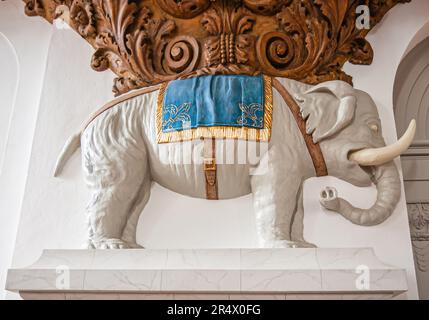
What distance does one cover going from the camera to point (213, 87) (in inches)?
97.7

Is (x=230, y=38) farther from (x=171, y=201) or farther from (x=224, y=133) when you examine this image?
(x=171, y=201)

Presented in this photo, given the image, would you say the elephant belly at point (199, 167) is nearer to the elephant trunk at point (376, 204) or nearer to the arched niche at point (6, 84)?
the elephant trunk at point (376, 204)

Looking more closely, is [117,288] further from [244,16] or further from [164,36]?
[244,16]

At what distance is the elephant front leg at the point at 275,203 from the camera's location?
2264mm

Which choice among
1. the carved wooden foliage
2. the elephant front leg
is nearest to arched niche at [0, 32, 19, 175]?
the carved wooden foliage

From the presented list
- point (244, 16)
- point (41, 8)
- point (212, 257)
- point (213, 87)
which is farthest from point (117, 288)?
point (41, 8)

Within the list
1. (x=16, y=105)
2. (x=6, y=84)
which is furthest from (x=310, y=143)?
(x=6, y=84)

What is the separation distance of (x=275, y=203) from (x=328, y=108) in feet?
1.65

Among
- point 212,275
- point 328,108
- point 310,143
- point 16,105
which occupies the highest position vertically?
point 16,105

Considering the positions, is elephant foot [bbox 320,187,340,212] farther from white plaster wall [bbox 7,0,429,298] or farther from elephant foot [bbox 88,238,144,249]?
elephant foot [bbox 88,238,144,249]

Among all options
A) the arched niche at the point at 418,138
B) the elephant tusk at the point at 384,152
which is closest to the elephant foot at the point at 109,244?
the elephant tusk at the point at 384,152

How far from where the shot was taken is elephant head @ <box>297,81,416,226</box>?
2.32m

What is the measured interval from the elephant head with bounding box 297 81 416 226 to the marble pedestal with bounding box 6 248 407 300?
0.80 feet

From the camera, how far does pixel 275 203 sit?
7.52 feet
